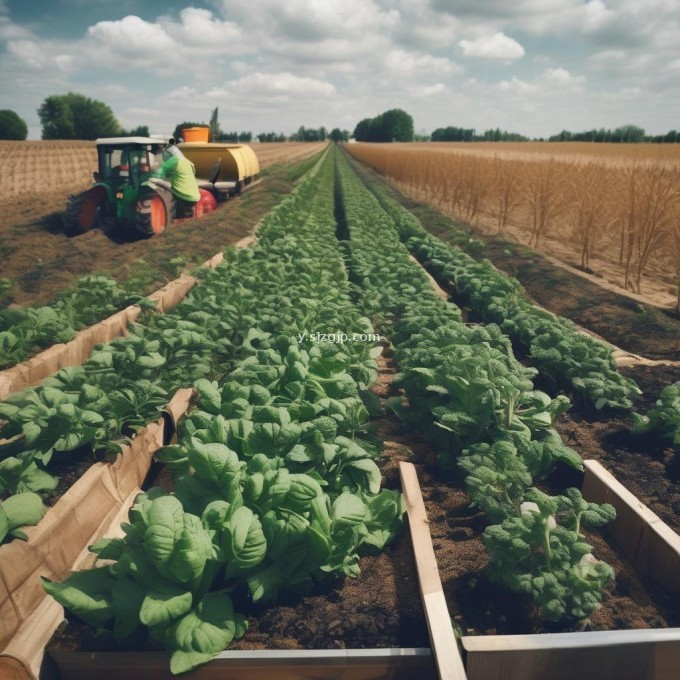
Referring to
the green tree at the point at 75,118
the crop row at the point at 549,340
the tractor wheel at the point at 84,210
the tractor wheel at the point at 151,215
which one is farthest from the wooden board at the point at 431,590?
the green tree at the point at 75,118

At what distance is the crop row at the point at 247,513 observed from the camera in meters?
2.08

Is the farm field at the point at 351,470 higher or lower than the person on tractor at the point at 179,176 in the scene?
lower

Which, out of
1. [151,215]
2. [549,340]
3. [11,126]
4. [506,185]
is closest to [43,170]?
[151,215]

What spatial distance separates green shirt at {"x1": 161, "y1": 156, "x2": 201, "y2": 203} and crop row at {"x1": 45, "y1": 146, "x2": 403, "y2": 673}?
7.89 meters

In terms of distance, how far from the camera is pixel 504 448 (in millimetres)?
2746

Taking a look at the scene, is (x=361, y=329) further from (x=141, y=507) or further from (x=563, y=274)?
(x=563, y=274)

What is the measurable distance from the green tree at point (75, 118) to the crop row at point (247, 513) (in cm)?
7550

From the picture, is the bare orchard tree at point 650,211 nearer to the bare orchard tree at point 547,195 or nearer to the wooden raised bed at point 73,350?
the bare orchard tree at point 547,195

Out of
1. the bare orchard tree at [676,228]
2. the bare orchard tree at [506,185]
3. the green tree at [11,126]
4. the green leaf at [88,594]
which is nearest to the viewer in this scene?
the green leaf at [88,594]

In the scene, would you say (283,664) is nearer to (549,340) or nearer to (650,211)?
(549,340)

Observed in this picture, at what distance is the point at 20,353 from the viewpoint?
4.34m

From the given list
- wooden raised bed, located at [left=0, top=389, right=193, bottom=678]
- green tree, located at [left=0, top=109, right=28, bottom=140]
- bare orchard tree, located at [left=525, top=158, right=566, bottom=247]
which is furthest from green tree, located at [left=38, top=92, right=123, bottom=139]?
wooden raised bed, located at [left=0, top=389, right=193, bottom=678]

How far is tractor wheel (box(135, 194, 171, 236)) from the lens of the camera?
374 inches

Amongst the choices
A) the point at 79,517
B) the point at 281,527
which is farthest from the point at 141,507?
the point at 79,517
